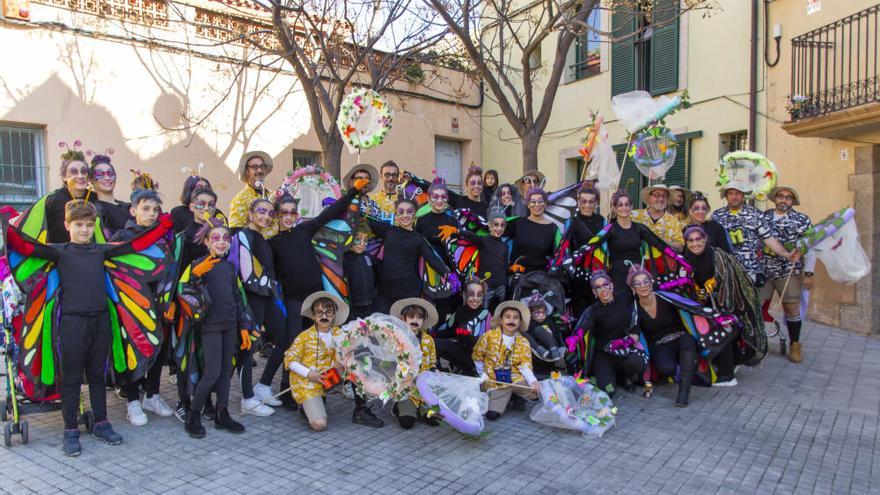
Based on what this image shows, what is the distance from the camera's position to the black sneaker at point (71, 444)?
13.5 feet

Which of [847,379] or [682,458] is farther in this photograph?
[847,379]

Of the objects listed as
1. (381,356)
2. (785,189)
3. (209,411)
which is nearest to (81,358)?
(209,411)

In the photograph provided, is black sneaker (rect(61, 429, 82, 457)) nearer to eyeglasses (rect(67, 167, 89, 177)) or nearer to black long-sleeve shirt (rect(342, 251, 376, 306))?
eyeglasses (rect(67, 167, 89, 177))

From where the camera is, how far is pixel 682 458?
4266mm

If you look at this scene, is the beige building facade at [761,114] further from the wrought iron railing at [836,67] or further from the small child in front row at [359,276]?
the small child in front row at [359,276]

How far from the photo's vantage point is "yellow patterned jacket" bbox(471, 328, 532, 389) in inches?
201

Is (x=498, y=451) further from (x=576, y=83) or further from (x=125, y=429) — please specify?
(x=576, y=83)

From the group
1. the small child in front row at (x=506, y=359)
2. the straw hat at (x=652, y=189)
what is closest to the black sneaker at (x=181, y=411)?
the small child in front row at (x=506, y=359)

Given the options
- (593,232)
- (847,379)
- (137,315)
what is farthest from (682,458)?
(137,315)

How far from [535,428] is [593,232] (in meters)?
2.19

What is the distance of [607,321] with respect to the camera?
18.5 ft

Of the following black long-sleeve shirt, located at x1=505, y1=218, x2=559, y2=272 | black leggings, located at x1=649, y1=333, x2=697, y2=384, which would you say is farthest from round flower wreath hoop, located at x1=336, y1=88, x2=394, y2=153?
black leggings, located at x1=649, y1=333, x2=697, y2=384

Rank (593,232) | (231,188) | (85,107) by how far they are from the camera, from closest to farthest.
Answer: (593,232) → (85,107) → (231,188)

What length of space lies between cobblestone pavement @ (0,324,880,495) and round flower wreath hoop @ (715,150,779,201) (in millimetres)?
2509
